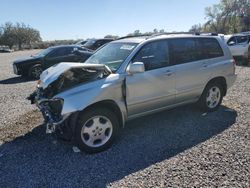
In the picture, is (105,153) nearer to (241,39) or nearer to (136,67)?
(136,67)

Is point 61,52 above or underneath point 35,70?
above

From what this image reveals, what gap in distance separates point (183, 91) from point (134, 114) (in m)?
1.28

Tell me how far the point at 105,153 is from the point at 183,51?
8.65 ft

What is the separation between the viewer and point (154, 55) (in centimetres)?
512

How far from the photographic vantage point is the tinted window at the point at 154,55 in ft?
16.2

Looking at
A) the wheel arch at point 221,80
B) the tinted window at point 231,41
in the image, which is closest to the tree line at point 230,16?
the tinted window at point 231,41

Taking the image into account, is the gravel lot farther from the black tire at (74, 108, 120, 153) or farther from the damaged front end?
the damaged front end

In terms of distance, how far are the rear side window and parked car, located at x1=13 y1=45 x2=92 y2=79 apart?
7.24 meters

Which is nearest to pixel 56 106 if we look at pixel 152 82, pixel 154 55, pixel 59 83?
pixel 59 83

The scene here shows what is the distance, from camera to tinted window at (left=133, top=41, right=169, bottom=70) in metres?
4.95

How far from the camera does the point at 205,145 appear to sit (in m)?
4.62

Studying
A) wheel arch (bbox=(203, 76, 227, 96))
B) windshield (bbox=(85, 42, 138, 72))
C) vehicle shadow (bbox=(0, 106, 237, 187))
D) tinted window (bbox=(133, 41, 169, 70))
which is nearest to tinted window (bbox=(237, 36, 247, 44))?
wheel arch (bbox=(203, 76, 227, 96))

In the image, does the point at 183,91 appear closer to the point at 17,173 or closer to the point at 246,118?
the point at 246,118

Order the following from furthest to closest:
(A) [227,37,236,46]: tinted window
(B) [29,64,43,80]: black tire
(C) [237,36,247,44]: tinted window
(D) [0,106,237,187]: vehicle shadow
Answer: (A) [227,37,236,46]: tinted window
(C) [237,36,247,44]: tinted window
(B) [29,64,43,80]: black tire
(D) [0,106,237,187]: vehicle shadow
